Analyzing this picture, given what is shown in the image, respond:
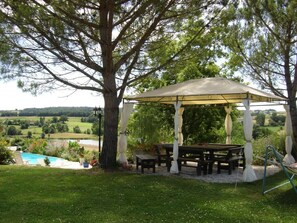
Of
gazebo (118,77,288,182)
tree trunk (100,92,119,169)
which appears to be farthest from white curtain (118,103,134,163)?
tree trunk (100,92,119,169)

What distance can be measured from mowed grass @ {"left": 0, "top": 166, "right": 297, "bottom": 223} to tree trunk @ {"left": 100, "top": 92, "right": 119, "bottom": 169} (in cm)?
90

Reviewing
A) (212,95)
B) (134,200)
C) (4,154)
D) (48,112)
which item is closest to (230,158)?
(212,95)

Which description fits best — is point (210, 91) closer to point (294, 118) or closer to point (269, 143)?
point (294, 118)

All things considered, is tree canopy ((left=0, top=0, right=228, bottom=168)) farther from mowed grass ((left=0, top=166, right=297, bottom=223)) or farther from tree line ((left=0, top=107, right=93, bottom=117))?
tree line ((left=0, top=107, right=93, bottom=117))

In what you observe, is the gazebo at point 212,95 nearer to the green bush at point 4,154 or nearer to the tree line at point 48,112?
the green bush at point 4,154

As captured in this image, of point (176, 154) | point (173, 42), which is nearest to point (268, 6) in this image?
point (173, 42)

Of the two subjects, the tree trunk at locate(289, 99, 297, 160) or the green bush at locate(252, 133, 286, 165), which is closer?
the tree trunk at locate(289, 99, 297, 160)

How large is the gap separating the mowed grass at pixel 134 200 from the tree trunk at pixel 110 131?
2.95 feet

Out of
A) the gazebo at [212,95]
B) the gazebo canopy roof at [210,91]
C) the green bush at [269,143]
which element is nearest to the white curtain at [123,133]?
the gazebo at [212,95]

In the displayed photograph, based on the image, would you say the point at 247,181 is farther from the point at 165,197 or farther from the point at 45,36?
the point at 45,36

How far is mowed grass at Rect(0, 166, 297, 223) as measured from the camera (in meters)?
4.68

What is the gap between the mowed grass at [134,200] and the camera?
4684mm

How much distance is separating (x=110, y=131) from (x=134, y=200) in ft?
10.8

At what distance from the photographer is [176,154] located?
8.16 m
